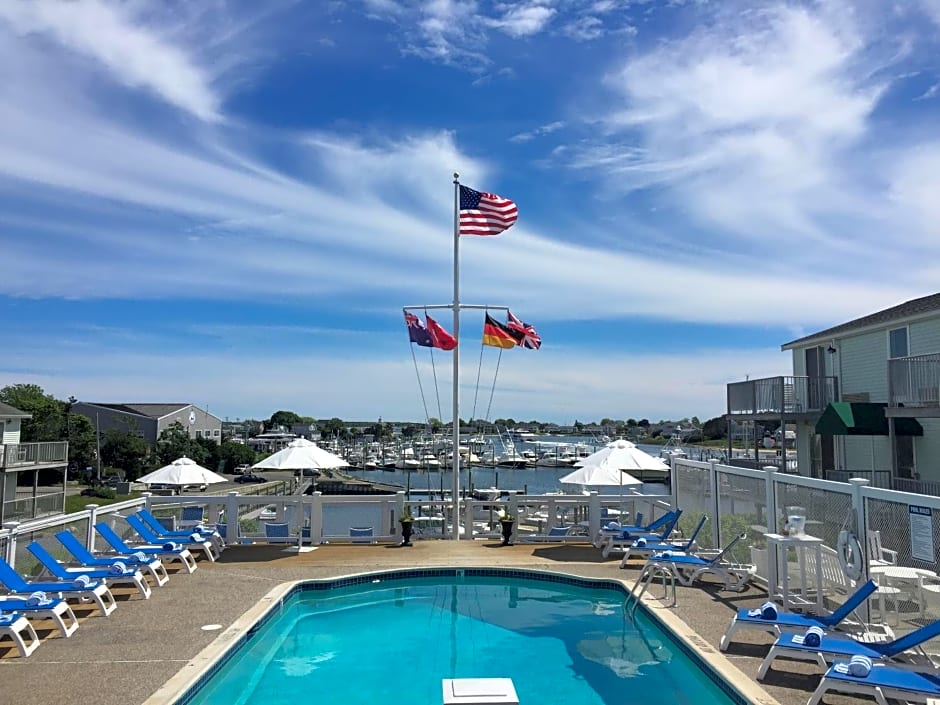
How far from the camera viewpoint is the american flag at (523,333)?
16078mm

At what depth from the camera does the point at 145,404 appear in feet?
244

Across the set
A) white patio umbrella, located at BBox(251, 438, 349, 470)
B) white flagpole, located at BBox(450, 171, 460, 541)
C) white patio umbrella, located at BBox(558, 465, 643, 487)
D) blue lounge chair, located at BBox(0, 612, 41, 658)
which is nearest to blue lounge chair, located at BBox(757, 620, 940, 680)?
blue lounge chair, located at BBox(0, 612, 41, 658)

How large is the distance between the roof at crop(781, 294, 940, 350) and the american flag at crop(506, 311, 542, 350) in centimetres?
1038

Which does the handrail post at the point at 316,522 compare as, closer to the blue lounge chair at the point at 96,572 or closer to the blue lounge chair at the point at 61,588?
the blue lounge chair at the point at 96,572

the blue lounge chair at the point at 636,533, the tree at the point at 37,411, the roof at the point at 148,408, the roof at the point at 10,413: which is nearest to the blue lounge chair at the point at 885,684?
the blue lounge chair at the point at 636,533

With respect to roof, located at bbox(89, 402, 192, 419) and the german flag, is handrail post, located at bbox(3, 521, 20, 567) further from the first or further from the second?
roof, located at bbox(89, 402, 192, 419)

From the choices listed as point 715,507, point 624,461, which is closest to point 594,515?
point 624,461

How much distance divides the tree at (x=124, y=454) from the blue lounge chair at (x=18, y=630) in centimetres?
5497

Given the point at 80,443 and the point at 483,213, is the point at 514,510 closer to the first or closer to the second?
the point at 483,213

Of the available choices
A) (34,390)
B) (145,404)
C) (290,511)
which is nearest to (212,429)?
(145,404)

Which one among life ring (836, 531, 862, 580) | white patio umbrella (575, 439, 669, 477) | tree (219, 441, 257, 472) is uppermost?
white patio umbrella (575, 439, 669, 477)

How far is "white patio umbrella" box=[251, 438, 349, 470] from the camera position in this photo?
14.4 m

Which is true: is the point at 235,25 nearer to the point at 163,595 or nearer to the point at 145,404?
the point at 163,595

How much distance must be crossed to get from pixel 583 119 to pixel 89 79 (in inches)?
335
